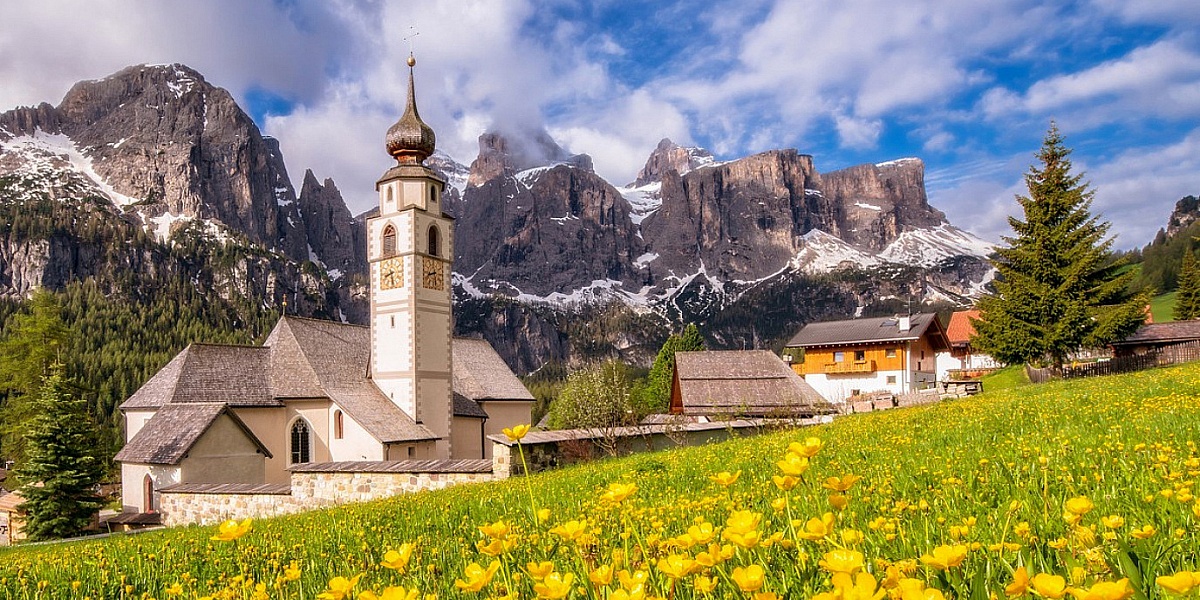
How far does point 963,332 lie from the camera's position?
7375cm

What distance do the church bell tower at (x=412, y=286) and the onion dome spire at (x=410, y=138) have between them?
5 centimetres

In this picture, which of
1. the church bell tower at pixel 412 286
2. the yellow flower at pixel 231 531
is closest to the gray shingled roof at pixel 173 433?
the church bell tower at pixel 412 286

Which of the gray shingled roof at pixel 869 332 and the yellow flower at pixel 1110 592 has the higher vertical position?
the gray shingled roof at pixel 869 332

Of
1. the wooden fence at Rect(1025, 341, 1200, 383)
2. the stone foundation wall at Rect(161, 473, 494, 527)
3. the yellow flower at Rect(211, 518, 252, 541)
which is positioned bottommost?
the stone foundation wall at Rect(161, 473, 494, 527)

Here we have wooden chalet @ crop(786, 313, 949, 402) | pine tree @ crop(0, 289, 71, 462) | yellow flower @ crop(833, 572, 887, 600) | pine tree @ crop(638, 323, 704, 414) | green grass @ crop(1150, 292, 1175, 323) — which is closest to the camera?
yellow flower @ crop(833, 572, 887, 600)

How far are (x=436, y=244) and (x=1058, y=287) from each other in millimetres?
29208

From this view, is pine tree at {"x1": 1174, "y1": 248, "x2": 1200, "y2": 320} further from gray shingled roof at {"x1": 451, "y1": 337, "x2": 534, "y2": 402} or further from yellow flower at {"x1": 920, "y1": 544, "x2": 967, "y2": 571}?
yellow flower at {"x1": 920, "y1": 544, "x2": 967, "y2": 571}

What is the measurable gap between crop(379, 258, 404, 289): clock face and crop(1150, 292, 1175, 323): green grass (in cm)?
8281

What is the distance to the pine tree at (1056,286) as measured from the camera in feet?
107

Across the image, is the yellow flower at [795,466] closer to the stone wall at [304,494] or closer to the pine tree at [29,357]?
the stone wall at [304,494]

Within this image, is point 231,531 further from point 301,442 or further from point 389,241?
point 389,241

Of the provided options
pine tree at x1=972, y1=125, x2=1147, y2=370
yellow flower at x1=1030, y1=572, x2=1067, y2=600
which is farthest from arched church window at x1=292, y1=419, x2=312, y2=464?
yellow flower at x1=1030, y1=572, x2=1067, y2=600

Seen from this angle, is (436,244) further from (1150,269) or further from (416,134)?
(1150,269)

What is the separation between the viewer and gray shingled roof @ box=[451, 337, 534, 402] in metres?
42.9
